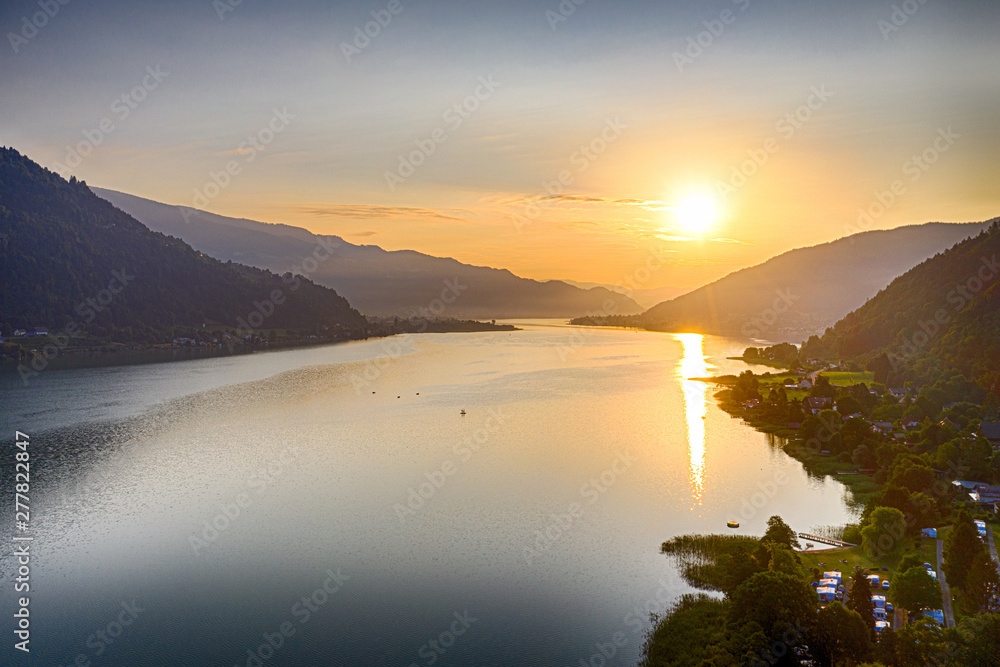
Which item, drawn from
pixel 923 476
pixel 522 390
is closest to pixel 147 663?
pixel 923 476

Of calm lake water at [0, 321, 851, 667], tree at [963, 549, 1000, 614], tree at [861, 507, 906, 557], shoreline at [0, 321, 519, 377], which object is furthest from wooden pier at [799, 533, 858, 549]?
shoreline at [0, 321, 519, 377]

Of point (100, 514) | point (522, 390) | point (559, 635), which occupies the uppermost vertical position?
point (522, 390)

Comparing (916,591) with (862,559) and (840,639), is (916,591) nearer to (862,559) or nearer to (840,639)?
(840,639)

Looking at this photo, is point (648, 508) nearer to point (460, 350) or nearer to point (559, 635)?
point (559, 635)

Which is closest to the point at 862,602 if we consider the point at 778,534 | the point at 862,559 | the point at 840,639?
the point at 840,639

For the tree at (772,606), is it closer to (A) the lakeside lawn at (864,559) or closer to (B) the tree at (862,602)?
(B) the tree at (862,602)

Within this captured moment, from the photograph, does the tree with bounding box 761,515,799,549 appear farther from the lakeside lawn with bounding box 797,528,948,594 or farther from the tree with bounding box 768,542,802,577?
the tree with bounding box 768,542,802,577
